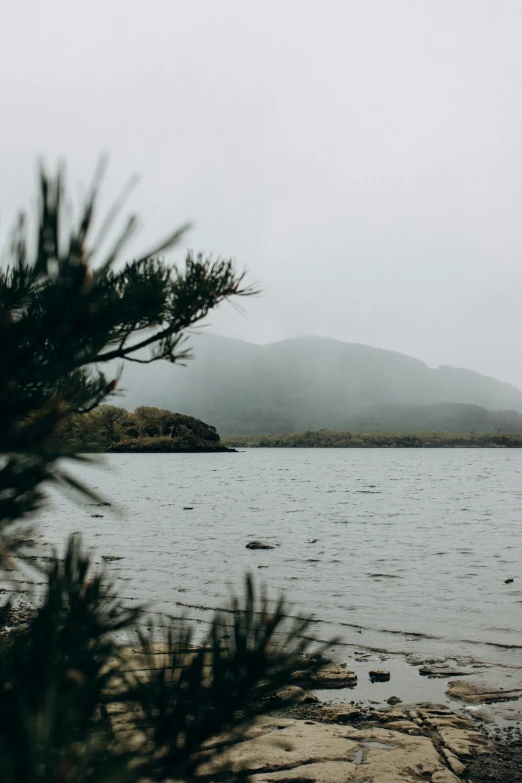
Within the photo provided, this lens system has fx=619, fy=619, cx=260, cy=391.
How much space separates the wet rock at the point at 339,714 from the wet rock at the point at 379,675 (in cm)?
167

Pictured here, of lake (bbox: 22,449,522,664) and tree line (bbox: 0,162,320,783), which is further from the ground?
tree line (bbox: 0,162,320,783)

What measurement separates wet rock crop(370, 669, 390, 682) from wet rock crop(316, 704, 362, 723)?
1.67 m

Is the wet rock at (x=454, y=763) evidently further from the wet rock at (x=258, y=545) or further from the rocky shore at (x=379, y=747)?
the wet rock at (x=258, y=545)

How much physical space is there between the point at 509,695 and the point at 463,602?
6.66m

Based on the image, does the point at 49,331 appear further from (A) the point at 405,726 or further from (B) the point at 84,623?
(A) the point at 405,726

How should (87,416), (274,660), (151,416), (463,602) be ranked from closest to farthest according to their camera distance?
(274,660)
(87,416)
(463,602)
(151,416)

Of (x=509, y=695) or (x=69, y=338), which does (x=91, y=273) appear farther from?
(x=509, y=695)

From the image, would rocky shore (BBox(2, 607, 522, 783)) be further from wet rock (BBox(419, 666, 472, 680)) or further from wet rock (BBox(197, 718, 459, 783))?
wet rock (BBox(419, 666, 472, 680))

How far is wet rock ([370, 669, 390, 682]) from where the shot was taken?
986 centimetres

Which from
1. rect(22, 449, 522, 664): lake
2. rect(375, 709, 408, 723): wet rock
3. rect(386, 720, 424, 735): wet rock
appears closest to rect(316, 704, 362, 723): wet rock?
rect(375, 709, 408, 723): wet rock

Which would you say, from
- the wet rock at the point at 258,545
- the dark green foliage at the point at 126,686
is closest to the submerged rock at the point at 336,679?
the dark green foliage at the point at 126,686

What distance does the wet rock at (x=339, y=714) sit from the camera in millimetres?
7879

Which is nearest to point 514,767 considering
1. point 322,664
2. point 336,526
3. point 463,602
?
point 322,664

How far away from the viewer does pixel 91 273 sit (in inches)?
80.9
